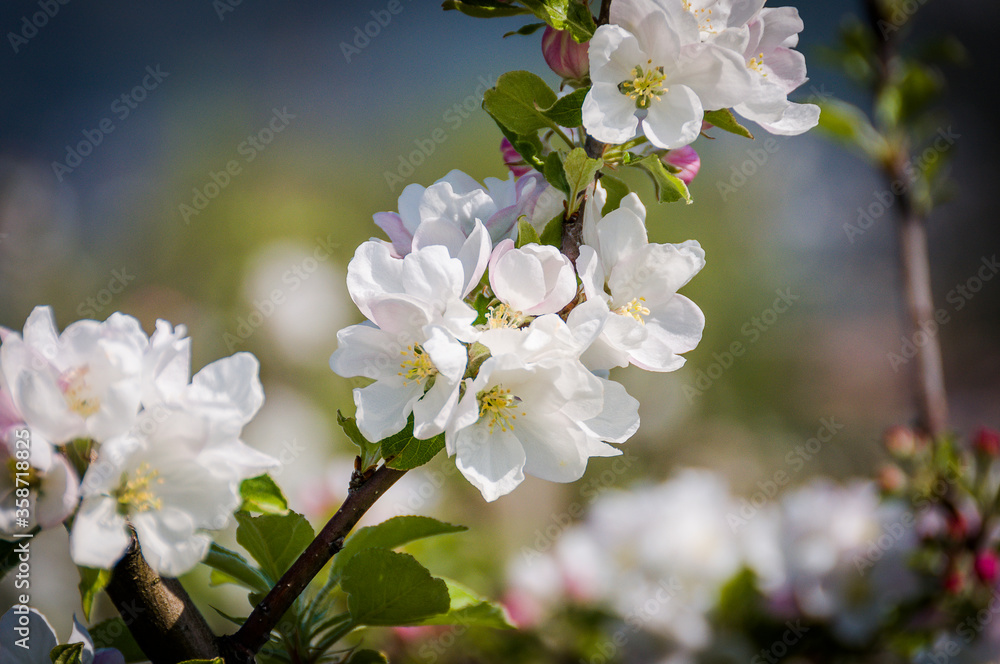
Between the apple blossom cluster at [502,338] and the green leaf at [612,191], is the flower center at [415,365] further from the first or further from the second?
the green leaf at [612,191]

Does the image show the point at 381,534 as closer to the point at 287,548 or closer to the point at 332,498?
the point at 287,548

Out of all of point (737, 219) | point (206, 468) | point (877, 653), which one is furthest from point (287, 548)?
point (737, 219)

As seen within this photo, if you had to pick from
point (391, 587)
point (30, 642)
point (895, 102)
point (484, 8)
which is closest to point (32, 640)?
point (30, 642)

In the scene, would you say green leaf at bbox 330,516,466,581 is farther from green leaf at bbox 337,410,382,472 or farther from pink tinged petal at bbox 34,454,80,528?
pink tinged petal at bbox 34,454,80,528

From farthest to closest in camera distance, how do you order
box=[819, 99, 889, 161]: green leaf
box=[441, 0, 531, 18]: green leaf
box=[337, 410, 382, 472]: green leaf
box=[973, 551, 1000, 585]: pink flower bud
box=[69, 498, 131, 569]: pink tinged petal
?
box=[819, 99, 889, 161]: green leaf < box=[973, 551, 1000, 585]: pink flower bud < box=[441, 0, 531, 18]: green leaf < box=[337, 410, 382, 472]: green leaf < box=[69, 498, 131, 569]: pink tinged petal

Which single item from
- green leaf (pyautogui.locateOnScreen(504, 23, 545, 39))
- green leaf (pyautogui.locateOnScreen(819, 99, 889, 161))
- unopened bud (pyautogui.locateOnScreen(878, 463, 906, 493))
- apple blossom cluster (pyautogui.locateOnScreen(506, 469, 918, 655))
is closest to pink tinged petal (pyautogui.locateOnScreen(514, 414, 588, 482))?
green leaf (pyautogui.locateOnScreen(504, 23, 545, 39))

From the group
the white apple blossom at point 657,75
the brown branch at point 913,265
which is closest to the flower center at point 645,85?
the white apple blossom at point 657,75

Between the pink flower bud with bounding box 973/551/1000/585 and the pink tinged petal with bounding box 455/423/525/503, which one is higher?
the pink tinged petal with bounding box 455/423/525/503
